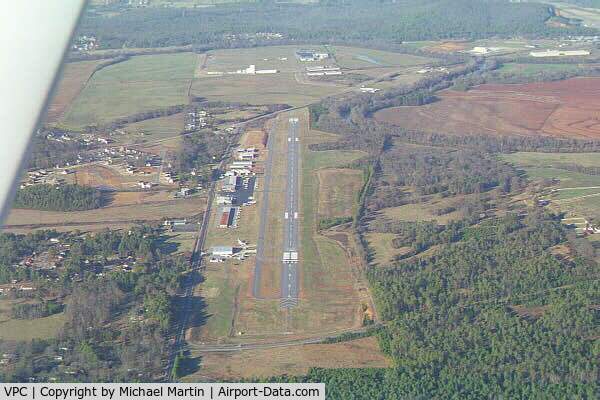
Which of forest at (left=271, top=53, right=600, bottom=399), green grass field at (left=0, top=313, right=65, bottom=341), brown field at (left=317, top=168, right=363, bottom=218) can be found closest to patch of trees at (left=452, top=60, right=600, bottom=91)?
forest at (left=271, top=53, right=600, bottom=399)

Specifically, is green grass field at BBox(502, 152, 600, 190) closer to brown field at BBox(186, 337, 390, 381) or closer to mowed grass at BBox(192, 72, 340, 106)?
mowed grass at BBox(192, 72, 340, 106)

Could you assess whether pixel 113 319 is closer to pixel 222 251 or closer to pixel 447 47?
pixel 222 251

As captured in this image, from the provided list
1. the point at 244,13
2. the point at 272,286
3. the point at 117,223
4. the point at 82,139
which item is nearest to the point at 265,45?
the point at 244,13

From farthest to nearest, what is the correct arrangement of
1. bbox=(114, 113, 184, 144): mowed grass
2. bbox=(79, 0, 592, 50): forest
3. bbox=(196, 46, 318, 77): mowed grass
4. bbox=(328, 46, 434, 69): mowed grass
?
bbox=(79, 0, 592, 50): forest < bbox=(328, 46, 434, 69): mowed grass < bbox=(196, 46, 318, 77): mowed grass < bbox=(114, 113, 184, 144): mowed grass

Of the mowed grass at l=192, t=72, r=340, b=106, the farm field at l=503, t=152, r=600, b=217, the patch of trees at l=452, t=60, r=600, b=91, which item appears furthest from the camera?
the patch of trees at l=452, t=60, r=600, b=91

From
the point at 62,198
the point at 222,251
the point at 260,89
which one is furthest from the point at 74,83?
the point at 222,251

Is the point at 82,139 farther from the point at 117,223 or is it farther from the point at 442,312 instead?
the point at 442,312
